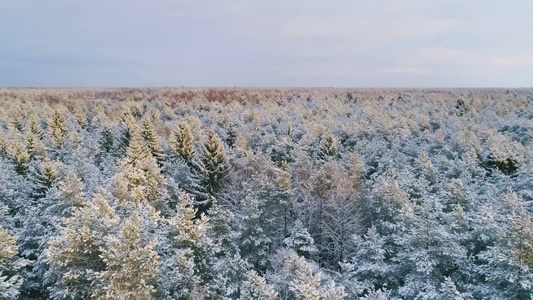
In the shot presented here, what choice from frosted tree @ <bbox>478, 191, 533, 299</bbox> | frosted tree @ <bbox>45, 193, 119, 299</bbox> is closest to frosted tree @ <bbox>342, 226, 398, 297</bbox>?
frosted tree @ <bbox>478, 191, 533, 299</bbox>

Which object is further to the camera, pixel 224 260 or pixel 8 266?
pixel 224 260

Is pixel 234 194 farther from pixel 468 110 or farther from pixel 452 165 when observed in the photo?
pixel 468 110

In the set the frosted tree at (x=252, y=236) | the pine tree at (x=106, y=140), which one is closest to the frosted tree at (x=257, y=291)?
the frosted tree at (x=252, y=236)

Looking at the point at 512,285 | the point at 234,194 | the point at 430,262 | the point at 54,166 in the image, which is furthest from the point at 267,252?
the point at 54,166

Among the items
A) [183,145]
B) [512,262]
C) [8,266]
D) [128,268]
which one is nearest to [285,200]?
[512,262]

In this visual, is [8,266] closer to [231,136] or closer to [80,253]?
[80,253]

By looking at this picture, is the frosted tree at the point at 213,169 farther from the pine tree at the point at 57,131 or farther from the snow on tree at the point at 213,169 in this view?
the pine tree at the point at 57,131

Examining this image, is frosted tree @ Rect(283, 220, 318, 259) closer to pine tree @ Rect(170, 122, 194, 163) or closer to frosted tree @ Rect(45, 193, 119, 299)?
frosted tree @ Rect(45, 193, 119, 299)
